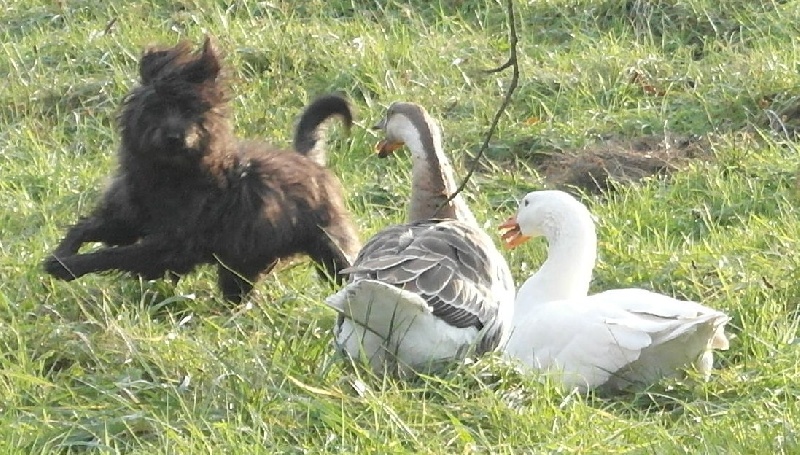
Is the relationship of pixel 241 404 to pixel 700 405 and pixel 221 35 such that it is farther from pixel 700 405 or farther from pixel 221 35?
pixel 221 35

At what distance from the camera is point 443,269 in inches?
191

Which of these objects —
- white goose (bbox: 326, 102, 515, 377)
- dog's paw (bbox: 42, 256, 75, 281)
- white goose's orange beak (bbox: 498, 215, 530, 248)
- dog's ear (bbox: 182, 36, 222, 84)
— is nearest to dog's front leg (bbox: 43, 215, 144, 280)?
dog's paw (bbox: 42, 256, 75, 281)

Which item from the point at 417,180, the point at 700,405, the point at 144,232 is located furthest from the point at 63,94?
the point at 700,405

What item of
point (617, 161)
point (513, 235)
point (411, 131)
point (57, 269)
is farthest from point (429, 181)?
point (617, 161)

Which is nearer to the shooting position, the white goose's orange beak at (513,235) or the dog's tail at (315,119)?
the white goose's orange beak at (513,235)

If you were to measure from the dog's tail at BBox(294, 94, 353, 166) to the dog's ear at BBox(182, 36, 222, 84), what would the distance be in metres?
0.95

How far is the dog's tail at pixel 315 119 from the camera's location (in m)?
6.62

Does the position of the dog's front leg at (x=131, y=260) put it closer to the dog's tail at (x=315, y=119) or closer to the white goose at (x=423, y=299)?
the white goose at (x=423, y=299)

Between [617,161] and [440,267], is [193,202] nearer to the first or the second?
[440,267]

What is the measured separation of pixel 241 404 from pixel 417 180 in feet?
6.08

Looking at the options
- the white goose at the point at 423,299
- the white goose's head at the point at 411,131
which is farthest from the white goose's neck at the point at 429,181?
the white goose at the point at 423,299

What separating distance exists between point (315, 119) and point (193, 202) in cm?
107

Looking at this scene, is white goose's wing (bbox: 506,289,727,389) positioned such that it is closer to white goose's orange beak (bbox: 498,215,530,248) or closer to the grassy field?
the grassy field

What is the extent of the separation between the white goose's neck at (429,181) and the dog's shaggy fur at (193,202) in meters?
0.38
